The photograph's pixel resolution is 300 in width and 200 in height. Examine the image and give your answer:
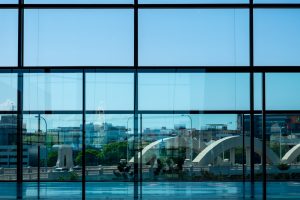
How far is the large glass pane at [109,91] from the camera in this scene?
11336 mm

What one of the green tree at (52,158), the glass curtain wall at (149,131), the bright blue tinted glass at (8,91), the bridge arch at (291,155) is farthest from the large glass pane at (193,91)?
the bright blue tinted glass at (8,91)

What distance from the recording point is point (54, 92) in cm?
1139

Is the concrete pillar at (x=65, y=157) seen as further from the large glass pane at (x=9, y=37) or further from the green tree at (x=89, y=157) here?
the large glass pane at (x=9, y=37)

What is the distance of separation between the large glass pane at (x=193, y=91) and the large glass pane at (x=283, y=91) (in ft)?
1.15

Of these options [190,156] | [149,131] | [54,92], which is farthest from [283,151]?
[54,92]

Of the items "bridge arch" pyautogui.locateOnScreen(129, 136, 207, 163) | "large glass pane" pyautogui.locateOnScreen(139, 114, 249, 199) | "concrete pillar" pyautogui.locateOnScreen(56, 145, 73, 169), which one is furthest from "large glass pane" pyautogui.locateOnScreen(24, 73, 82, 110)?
"bridge arch" pyautogui.locateOnScreen(129, 136, 207, 163)

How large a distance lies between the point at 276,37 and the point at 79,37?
3.11m

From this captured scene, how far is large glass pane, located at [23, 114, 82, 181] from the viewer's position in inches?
446

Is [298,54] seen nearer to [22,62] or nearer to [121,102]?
[121,102]

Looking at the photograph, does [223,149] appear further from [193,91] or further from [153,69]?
[153,69]

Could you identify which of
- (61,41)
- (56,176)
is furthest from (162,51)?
(56,176)

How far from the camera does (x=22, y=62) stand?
11.6m

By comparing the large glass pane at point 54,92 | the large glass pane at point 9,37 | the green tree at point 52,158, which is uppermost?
the large glass pane at point 9,37

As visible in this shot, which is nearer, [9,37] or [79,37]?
[9,37]
